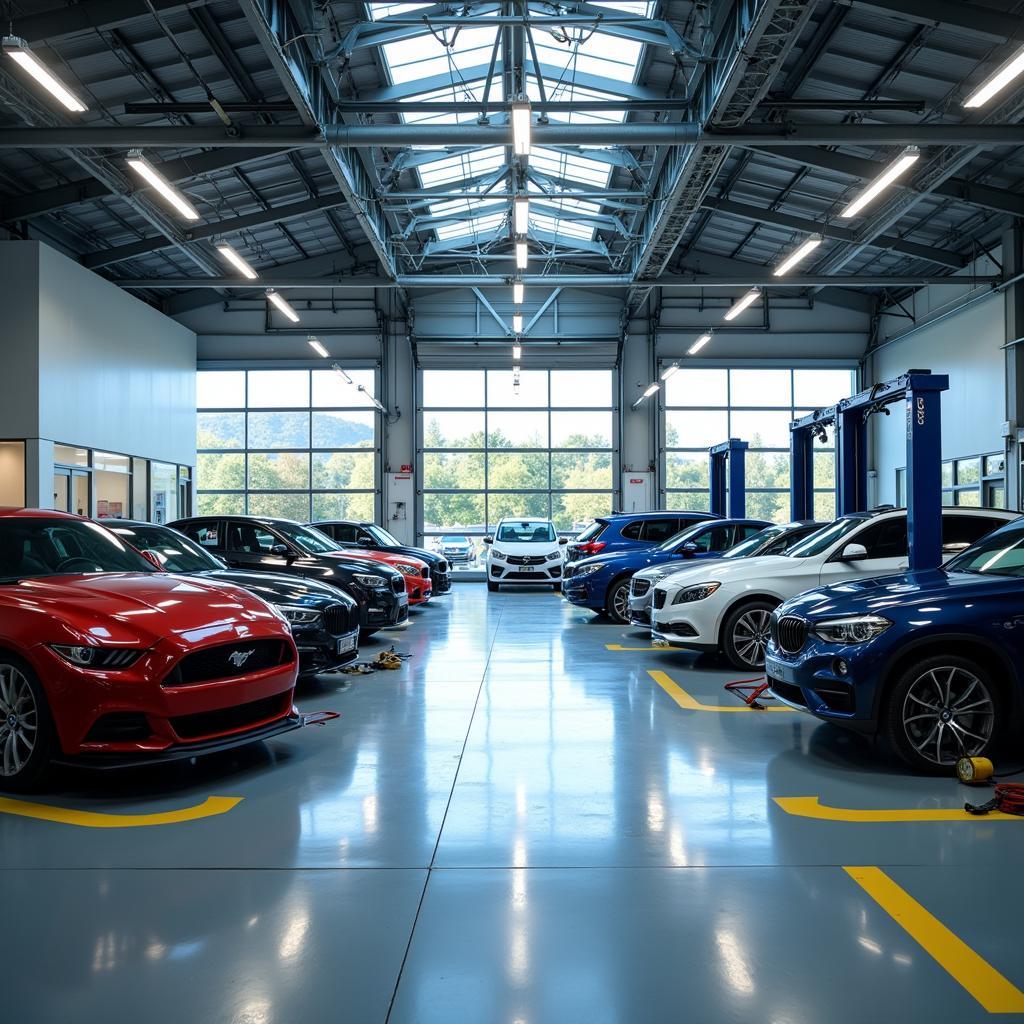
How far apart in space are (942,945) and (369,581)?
8175mm

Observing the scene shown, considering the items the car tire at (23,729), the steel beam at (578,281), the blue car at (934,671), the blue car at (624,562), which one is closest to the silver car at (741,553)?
the blue car at (624,562)

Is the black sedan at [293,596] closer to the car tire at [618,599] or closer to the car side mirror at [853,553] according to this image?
the car side mirror at [853,553]

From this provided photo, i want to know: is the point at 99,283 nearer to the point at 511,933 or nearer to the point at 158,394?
the point at 158,394

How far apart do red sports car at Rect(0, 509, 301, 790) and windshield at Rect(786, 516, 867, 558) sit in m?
5.38

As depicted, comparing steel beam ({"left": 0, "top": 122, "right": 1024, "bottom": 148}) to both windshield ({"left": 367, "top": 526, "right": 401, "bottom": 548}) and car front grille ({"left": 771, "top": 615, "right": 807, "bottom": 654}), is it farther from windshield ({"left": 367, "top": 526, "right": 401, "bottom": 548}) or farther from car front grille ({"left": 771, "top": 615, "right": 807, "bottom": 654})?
car front grille ({"left": 771, "top": 615, "right": 807, "bottom": 654})

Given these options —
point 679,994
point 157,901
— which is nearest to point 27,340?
point 157,901

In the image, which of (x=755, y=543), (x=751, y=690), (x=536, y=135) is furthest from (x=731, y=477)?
(x=751, y=690)

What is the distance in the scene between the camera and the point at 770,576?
8.44 meters

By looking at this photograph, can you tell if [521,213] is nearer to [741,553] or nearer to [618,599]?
[618,599]

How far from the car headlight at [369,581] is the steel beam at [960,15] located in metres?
8.83

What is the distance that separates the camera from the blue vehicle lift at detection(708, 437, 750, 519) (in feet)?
53.0

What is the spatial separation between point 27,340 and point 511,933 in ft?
55.3

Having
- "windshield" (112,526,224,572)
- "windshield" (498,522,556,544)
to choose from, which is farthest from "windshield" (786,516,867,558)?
"windshield" (498,522,556,544)

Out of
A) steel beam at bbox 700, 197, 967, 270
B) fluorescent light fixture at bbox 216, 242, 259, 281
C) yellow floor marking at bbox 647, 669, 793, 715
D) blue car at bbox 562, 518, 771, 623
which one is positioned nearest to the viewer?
yellow floor marking at bbox 647, 669, 793, 715
